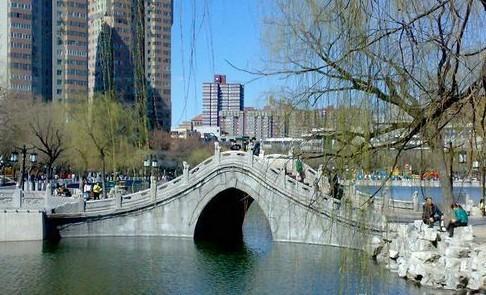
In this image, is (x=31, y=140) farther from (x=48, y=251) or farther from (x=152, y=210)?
(x=48, y=251)

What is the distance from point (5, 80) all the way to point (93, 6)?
108ft

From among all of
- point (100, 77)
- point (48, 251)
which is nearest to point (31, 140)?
point (48, 251)

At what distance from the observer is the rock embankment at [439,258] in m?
13.3

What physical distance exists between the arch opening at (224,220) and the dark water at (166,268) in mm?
1515

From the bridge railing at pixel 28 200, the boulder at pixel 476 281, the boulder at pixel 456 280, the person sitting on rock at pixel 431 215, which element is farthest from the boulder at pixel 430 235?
the bridge railing at pixel 28 200

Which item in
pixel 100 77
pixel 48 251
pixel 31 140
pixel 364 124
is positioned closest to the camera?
pixel 364 124

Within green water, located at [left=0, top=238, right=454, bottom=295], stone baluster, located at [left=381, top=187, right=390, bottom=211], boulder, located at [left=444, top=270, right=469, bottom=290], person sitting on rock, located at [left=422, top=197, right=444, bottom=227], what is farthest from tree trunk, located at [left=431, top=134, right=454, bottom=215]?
person sitting on rock, located at [left=422, top=197, right=444, bottom=227]

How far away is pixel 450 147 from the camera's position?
4758 millimetres

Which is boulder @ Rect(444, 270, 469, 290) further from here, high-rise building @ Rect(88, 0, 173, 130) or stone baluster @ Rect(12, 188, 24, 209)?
stone baluster @ Rect(12, 188, 24, 209)

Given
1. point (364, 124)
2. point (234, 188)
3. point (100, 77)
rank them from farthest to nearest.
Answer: point (234, 188) → point (100, 77) → point (364, 124)

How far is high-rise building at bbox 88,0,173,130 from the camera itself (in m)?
4.46

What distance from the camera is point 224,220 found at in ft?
90.5

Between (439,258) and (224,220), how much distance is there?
14.1 m

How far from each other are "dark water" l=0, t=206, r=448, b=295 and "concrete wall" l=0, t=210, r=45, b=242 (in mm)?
751
